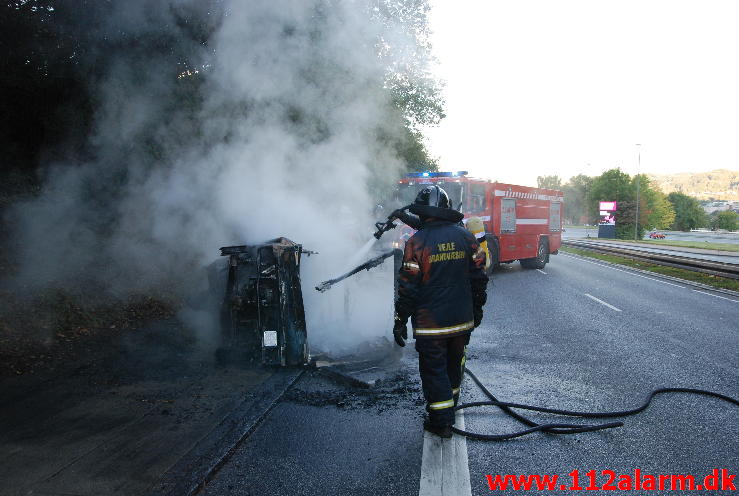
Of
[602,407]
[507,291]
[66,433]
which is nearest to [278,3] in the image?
[66,433]

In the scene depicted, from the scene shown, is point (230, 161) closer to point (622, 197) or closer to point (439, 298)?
point (439, 298)

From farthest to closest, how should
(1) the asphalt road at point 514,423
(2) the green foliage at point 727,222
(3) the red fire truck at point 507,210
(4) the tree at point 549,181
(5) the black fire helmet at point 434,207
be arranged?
1. (4) the tree at point 549,181
2. (2) the green foliage at point 727,222
3. (3) the red fire truck at point 507,210
4. (5) the black fire helmet at point 434,207
5. (1) the asphalt road at point 514,423

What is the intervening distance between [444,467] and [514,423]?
87 cm

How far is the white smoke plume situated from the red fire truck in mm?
3427

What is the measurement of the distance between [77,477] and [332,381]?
210 centimetres

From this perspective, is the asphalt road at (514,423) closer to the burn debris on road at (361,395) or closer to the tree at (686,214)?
the burn debris on road at (361,395)

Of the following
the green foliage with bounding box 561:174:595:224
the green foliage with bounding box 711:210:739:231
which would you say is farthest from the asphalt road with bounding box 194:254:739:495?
the green foliage with bounding box 711:210:739:231

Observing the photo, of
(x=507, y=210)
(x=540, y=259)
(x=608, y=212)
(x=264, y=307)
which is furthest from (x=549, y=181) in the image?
(x=264, y=307)

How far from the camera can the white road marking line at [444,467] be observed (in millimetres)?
2607

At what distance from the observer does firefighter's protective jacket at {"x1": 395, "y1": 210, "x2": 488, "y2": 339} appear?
3363 mm

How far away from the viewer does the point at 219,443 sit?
3111mm

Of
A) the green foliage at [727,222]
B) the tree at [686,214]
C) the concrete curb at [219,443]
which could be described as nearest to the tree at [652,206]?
the tree at [686,214]

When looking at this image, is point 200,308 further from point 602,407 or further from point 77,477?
point 602,407

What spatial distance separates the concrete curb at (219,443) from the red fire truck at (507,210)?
6640 millimetres
